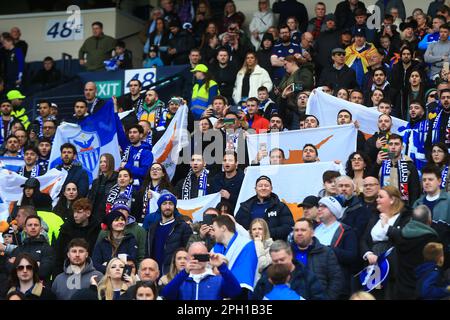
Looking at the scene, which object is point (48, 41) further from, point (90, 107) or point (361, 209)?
point (361, 209)

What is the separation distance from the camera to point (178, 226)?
14836mm

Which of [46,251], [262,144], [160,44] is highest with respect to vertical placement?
[160,44]

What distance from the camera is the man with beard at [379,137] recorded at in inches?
655

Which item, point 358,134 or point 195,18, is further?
point 195,18

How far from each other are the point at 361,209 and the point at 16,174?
21.2 feet

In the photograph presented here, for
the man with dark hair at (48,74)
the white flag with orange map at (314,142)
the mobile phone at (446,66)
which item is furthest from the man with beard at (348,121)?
the man with dark hair at (48,74)

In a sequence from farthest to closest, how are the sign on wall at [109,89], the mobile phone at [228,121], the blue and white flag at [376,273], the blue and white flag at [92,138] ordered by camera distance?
1. the sign on wall at [109,89]
2. the blue and white flag at [92,138]
3. the mobile phone at [228,121]
4. the blue and white flag at [376,273]

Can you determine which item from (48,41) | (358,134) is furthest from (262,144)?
(48,41)

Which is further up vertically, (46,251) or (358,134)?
(358,134)

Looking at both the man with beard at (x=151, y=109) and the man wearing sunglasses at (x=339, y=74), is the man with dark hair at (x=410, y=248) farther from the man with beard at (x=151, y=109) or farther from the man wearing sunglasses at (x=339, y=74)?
the man with beard at (x=151, y=109)

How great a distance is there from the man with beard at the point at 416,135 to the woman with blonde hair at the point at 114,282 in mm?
5012

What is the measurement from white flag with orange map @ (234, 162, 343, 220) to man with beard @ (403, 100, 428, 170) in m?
1.32

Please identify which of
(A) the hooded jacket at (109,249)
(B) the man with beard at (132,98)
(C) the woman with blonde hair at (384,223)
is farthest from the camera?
(B) the man with beard at (132,98)

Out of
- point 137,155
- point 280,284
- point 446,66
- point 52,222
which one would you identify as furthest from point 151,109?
point 280,284
